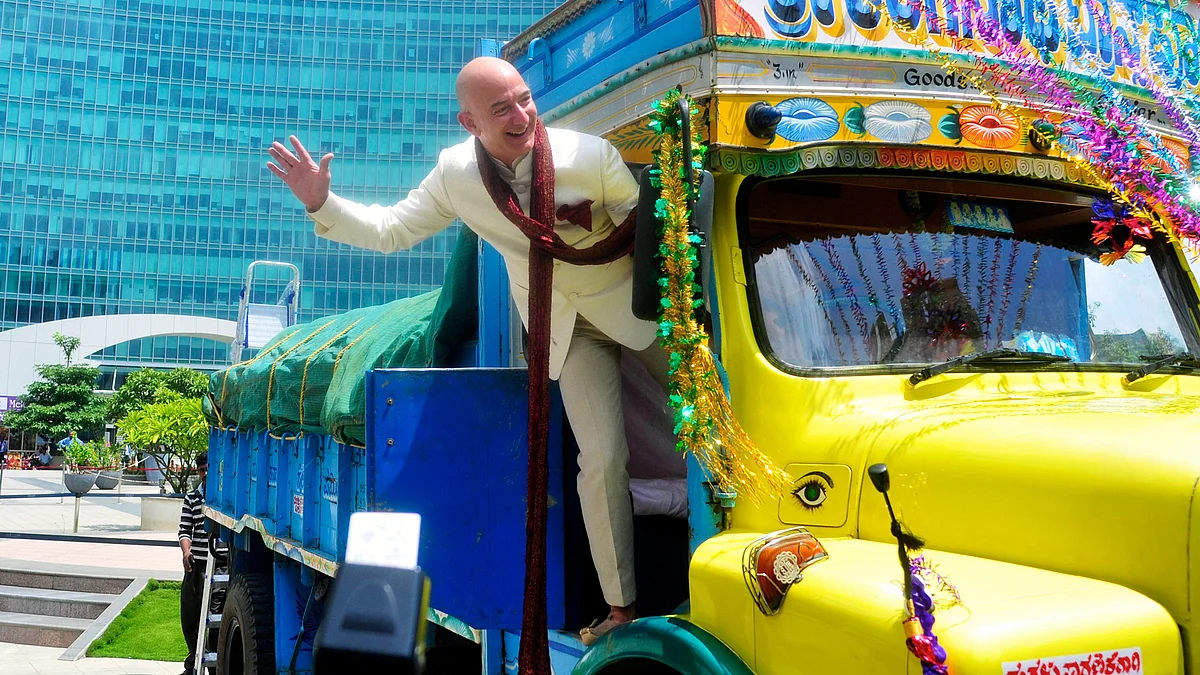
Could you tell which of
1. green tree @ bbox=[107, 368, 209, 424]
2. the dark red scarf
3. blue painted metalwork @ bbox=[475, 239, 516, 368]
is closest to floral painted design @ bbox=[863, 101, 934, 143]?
the dark red scarf

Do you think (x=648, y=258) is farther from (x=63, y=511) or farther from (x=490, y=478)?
(x=63, y=511)

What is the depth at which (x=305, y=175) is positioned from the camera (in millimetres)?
3334

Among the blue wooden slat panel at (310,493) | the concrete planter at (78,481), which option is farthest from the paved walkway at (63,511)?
the blue wooden slat panel at (310,493)

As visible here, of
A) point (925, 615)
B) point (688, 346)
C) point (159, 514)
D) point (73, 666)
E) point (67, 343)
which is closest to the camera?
point (925, 615)

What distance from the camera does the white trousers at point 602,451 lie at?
3.23 m

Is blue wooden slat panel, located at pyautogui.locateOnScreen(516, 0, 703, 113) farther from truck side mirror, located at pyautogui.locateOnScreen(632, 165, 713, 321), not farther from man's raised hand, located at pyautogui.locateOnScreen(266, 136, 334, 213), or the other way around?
man's raised hand, located at pyautogui.locateOnScreen(266, 136, 334, 213)

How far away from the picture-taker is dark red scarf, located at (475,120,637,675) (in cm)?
315

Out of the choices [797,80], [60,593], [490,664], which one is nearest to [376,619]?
[797,80]

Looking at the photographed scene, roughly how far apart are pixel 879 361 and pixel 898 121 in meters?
0.69

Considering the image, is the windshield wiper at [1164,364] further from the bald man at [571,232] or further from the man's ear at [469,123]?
the man's ear at [469,123]

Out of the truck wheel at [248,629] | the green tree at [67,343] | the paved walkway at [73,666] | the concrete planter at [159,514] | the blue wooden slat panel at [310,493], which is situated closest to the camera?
the blue wooden slat panel at [310,493]

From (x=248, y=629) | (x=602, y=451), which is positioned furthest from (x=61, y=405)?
(x=602, y=451)

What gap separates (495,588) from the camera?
3539 millimetres

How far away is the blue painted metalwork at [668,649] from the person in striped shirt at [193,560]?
265 inches
